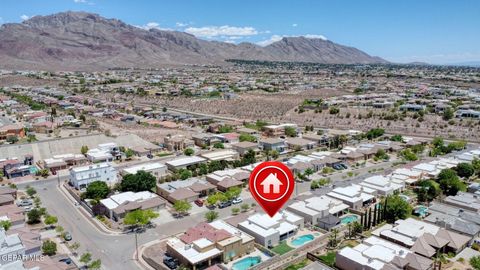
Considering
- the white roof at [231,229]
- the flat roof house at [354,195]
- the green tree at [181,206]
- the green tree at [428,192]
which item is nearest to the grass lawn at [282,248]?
the white roof at [231,229]

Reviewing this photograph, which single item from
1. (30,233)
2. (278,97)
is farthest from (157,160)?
(278,97)

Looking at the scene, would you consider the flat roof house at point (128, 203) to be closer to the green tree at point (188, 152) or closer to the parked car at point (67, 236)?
the parked car at point (67, 236)

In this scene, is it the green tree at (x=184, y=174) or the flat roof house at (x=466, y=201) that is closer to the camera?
the flat roof house at (x=466, y=201)

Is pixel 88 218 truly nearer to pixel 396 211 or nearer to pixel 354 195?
pixel 354 195

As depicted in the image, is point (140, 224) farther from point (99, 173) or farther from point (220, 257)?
point (99, 173)

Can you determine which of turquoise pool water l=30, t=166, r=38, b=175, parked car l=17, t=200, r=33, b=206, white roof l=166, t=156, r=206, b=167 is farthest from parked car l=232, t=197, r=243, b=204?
turquoise pool water l=30, t=166, r=38, b=175

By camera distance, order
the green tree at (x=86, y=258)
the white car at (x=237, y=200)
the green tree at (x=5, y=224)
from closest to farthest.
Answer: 1. the green tree at (x=86, y=258)
2. the green tree at (x=5, y=224)
3. the white car at (x=237, y=200)
